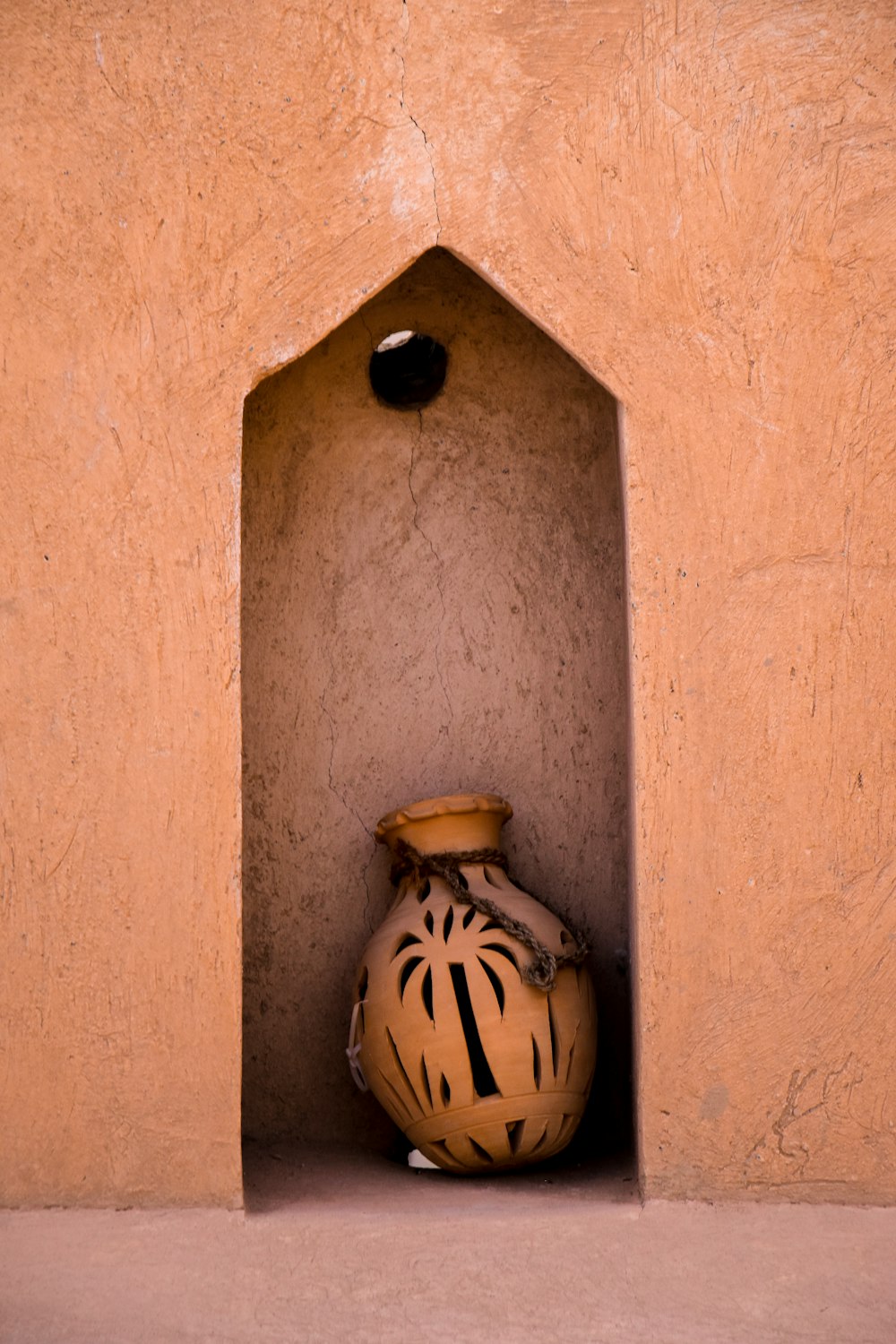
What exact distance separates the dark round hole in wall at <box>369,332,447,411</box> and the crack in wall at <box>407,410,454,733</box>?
0.05 metres

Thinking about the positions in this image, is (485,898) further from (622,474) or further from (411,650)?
(622,474)

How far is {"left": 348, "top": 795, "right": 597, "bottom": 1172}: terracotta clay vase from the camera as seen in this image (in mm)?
3094

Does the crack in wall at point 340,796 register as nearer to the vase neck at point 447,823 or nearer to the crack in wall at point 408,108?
the vase neck at point 447,823

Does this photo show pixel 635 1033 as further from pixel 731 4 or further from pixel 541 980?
pixel 731 4

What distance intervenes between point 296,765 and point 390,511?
0.64 meters

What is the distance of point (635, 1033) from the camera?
301 cm

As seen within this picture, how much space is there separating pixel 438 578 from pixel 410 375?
496 millimetres

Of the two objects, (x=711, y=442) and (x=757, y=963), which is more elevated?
(x=711, y=442)

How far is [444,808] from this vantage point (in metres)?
3.34

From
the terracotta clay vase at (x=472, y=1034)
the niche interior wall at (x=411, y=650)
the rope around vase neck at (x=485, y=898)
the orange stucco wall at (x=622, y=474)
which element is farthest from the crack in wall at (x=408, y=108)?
the terracotta clay vase at (x=472, y=1034)

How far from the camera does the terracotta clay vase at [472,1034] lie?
3.09 meters

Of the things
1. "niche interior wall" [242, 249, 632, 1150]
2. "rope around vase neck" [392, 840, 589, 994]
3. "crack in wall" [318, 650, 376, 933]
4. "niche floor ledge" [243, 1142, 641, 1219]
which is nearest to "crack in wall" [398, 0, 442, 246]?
"niche interior wall" [242, 249, 632, 1150]

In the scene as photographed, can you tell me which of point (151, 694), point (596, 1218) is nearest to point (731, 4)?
point (151, 694)

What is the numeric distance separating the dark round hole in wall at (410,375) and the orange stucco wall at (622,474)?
2.11 feet
